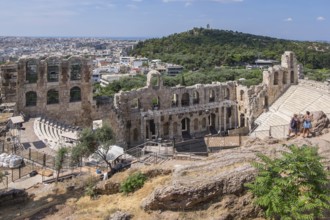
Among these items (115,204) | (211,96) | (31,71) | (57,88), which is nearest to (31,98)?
(31,71)

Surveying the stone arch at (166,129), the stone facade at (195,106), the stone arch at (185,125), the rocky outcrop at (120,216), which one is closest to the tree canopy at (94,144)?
the rocky outcrop at (120,216)

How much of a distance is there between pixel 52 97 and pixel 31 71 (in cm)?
317

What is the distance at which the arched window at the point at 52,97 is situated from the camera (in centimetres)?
3441

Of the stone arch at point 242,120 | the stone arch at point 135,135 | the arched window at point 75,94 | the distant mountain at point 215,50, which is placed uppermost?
the distant mountain at point 215,50

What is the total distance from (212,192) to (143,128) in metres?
27.4

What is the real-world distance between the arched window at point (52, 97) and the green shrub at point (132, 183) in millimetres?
20580

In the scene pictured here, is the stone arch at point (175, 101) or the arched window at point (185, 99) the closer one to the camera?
the stone arch at point (175, 101)

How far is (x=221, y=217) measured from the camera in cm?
1190

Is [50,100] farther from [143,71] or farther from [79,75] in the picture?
[143,71]

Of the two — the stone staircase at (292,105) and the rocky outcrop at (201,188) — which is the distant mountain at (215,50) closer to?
the stone staircase at (292,105)

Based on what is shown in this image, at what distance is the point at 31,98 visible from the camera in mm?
35156

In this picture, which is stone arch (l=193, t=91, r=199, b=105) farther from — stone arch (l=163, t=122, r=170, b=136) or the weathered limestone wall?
the weathered limestone wall

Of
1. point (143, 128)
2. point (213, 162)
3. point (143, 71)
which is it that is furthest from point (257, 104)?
point (143, 71)

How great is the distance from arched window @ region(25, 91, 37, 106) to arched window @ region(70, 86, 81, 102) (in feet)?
10.9
